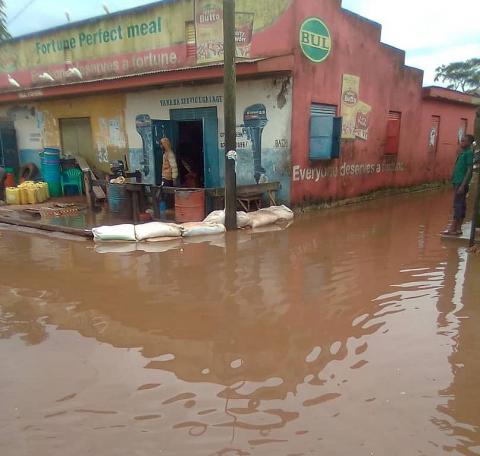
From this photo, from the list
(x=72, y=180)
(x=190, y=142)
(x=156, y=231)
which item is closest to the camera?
(x=156, y=231)

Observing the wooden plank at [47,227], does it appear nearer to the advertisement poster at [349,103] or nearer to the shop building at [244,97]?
the shop building at [244,97]

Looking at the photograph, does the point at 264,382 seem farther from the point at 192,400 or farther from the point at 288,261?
the point at 288,261

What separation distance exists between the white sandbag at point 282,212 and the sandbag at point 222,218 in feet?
2.62

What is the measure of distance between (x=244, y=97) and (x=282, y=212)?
8.88ft

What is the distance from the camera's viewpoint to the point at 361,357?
329 centimetres

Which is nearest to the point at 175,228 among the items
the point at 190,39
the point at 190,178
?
the point at 190,178

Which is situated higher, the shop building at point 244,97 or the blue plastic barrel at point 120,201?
the shop building at point 244,97

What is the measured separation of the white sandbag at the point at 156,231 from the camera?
23.4ft

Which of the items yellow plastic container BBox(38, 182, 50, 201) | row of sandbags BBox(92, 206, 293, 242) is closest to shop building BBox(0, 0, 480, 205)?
row of sandbags BBox(92, 206, 293, 242)

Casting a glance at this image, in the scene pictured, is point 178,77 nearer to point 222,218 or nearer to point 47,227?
point 222,218

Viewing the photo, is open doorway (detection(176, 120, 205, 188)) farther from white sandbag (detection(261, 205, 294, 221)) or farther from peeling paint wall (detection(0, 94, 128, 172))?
white sandbag (detection(261, 205, 294, 221))

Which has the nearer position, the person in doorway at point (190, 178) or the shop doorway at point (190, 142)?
the shop doorway at point (190, 142)

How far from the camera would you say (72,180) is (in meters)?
12.4

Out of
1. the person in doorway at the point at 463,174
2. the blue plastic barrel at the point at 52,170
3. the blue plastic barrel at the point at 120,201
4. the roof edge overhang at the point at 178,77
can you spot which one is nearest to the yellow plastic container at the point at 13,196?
the blue plastic barrel at the point at 52,170
